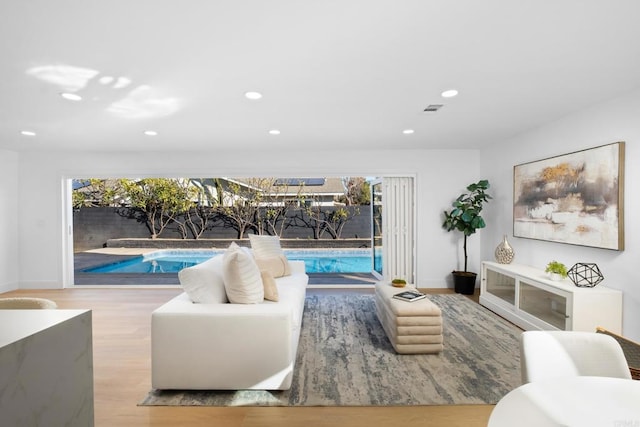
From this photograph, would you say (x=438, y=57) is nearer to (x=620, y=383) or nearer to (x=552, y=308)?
(x=620, y=383)

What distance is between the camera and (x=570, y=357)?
150cm

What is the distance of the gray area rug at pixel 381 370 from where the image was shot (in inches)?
87.3

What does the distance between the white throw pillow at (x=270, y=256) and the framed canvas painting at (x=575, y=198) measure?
10.3 feet

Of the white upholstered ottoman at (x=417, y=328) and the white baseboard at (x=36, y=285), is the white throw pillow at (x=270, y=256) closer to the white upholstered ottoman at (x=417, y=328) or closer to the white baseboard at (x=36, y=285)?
the white upholstered ottoman at (x=417, y=328)

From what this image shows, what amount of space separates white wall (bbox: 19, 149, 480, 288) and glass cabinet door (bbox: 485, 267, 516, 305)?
3.55ft

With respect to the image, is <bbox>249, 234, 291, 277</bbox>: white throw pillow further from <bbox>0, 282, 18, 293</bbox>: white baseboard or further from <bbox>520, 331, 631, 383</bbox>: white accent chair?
<bbox>0, 282, 18, 293</bbox>: white baseboard

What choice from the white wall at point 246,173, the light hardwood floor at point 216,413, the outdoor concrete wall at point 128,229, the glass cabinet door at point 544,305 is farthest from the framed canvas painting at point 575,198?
the outdoor concrete wall at point 128,229

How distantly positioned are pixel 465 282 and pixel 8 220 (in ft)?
24.2

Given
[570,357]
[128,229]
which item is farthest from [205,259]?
[570,357]

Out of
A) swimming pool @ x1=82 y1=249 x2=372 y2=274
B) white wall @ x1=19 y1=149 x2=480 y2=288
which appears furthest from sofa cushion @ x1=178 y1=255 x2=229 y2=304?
swimming pool @ x1=82 y1=249 x2=372 y2=274

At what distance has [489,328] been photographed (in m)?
3.52

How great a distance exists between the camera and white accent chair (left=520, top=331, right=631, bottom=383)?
57.5 inches

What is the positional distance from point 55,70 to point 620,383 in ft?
11.9

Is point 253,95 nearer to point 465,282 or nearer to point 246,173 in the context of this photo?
point 246,173
